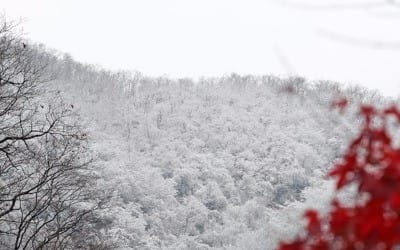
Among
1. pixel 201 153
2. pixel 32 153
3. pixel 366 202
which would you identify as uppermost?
pixel 366 202

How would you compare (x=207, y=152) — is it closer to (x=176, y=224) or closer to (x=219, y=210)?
(x=219, y=210)

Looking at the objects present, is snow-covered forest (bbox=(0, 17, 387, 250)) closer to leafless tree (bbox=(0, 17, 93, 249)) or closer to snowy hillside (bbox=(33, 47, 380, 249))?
snowy hillside (bbox=(33, 47, 380, 249))

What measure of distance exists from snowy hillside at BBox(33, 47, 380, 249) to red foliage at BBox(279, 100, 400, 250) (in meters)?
44.4

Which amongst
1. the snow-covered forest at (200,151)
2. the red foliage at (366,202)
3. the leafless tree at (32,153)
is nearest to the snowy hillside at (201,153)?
the snow-covered forest at (200,151)

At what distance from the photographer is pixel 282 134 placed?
85812mm

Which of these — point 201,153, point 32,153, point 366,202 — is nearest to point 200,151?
point 201,153

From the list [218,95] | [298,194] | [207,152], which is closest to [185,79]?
[218,95]

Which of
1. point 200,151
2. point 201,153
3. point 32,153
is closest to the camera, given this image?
point 32,153

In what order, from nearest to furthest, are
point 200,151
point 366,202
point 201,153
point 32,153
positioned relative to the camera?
point 366,202, point 32,153, point 201,153, point 200,151

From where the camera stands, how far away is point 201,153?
81.4 m

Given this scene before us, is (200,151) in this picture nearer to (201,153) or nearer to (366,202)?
(201,153)

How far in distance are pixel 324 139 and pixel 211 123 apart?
18.3 meters

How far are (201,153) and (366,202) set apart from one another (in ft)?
263

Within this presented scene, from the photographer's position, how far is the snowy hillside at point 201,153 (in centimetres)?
5812
